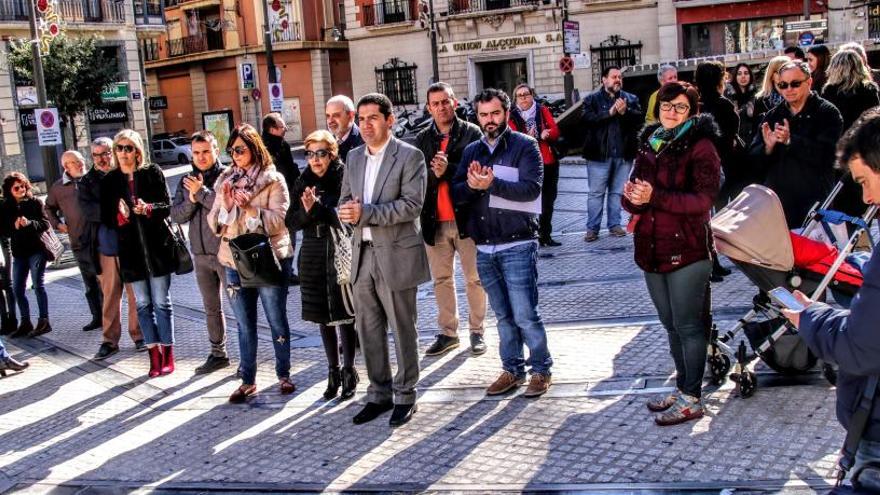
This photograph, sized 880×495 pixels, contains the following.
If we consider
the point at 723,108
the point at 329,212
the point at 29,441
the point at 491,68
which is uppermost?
the point at 491,68

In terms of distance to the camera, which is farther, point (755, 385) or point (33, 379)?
point (33, 379)

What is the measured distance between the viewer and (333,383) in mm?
6523

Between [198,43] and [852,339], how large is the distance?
49199 mm

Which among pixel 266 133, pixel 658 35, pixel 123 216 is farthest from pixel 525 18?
pixel 123 216

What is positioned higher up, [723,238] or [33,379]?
[723,238]

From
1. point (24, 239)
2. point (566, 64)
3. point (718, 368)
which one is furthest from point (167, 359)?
point (566, 64)

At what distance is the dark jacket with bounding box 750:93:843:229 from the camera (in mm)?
6215

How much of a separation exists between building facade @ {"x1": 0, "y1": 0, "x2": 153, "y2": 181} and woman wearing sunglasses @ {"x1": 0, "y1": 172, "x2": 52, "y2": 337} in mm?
22699

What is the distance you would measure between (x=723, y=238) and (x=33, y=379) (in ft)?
18.6

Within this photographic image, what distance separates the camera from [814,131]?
6234 mm

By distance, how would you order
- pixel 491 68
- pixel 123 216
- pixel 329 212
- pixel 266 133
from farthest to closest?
pixel 491 68, pixel 266 133, pixel 123 216, pixel 329 212

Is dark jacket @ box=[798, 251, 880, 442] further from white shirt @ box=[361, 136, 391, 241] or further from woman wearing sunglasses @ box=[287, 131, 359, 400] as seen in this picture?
woman wearing sunglasses @ box=[287, 131, 359, 400]

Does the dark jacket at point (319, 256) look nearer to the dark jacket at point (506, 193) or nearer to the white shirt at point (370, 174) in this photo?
the white shirt at point (370, 174)

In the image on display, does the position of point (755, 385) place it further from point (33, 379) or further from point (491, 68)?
point (491, 68)
